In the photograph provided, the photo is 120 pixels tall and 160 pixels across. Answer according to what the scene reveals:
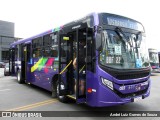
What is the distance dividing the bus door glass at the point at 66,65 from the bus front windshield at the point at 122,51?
1923mm

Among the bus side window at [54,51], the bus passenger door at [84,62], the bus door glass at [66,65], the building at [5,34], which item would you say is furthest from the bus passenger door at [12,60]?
the building at [5,34]

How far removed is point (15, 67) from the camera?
1502cm

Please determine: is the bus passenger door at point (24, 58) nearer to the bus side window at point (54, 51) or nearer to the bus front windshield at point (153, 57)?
the bus side window at point (54, 51)

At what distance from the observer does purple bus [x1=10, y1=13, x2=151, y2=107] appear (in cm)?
561

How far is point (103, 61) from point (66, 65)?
2134mm

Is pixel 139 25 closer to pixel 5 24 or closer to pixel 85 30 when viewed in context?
pixel 85 30

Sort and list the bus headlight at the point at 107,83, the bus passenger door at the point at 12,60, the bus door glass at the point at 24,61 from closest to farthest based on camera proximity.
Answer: the bus headlight at the point at 107,83 < the bus door glass at the point at 24,61 < the bus passenger door at the point at 12,60

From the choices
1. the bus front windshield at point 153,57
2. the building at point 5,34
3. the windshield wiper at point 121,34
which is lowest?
the bus front windshield at point 153,57

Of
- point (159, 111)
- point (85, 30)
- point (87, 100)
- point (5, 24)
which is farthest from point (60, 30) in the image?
point (5, 24)

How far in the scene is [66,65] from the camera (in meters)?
7.39

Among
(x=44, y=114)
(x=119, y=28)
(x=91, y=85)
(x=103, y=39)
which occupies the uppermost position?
(x=119, y=28)

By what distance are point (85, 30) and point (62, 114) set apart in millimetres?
2833

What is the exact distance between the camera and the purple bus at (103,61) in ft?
18.4

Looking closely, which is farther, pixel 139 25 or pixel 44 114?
pixel 139 25
